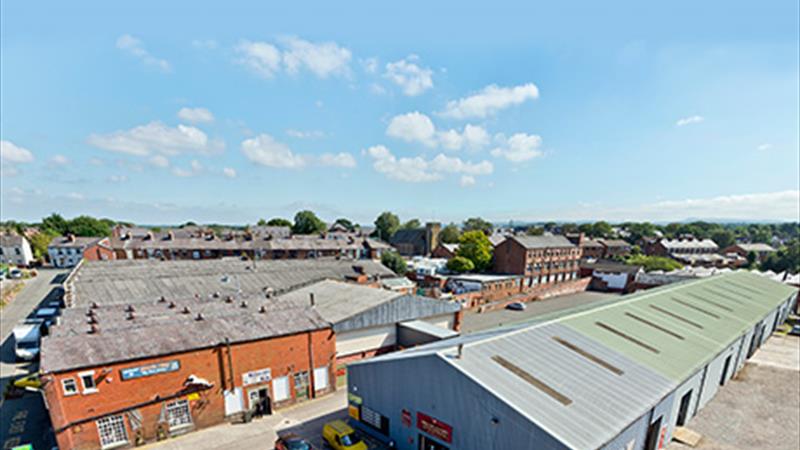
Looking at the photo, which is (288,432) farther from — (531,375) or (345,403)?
(531,375)

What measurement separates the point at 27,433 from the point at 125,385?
6.82 m

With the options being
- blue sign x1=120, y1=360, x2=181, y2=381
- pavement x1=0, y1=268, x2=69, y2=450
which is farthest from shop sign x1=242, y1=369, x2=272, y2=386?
pavement x1=0, y1=268, x2=69, y2=450

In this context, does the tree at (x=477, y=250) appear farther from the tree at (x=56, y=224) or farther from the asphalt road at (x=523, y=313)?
the tree at (x=56, y=224)

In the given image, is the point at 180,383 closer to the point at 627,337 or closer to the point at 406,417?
the point at 406,417

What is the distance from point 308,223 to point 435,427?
302 feet

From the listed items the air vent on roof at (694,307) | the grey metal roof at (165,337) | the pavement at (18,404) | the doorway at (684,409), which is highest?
the grey metal roof at (165,337)

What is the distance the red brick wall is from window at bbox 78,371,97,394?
0.16 metres

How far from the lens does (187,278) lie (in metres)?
32.6

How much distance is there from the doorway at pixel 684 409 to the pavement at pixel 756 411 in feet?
1.59

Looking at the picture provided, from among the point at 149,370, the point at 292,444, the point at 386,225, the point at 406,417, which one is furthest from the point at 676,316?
the point at 386,225

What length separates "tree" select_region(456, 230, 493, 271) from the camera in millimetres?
55344

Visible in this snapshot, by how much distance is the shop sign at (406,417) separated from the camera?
14.2 meters

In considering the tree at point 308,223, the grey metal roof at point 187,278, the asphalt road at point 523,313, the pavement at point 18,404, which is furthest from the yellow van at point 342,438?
the tree at point 308,223

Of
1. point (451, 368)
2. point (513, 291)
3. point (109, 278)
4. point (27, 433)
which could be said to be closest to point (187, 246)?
point (109, 278)
